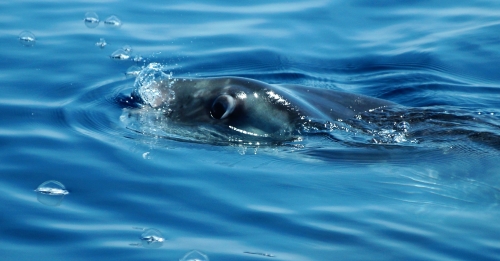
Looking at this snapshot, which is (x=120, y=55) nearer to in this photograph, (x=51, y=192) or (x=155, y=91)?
(x=155, y=91)

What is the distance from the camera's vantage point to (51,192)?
6039 mm

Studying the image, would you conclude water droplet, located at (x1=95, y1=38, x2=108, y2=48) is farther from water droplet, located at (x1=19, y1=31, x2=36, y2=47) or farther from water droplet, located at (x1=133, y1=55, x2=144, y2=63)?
water droplet, located at (x1=19, y1=31, x2=36, y2=47)

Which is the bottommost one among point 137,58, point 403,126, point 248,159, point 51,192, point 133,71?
point 51,192

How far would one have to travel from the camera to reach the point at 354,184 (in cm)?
627

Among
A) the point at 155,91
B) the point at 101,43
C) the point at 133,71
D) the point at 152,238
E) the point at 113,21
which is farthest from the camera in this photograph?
the point at 113,21

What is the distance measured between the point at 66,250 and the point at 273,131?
8.01 ft

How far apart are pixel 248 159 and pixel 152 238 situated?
1617mm

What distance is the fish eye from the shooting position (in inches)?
277

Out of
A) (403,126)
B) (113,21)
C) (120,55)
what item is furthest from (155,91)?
(113,21)

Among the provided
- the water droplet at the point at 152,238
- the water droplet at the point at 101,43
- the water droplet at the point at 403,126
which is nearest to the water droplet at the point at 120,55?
the water droplet at the point at 101,43

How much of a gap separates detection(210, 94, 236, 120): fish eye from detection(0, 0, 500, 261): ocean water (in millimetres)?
307

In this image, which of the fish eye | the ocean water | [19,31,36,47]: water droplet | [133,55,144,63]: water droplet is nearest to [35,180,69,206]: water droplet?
the ocean water

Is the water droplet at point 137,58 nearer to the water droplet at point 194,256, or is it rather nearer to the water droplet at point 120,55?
the water droplet at point 120,55

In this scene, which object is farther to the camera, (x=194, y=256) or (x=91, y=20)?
(x=91, y=20)
